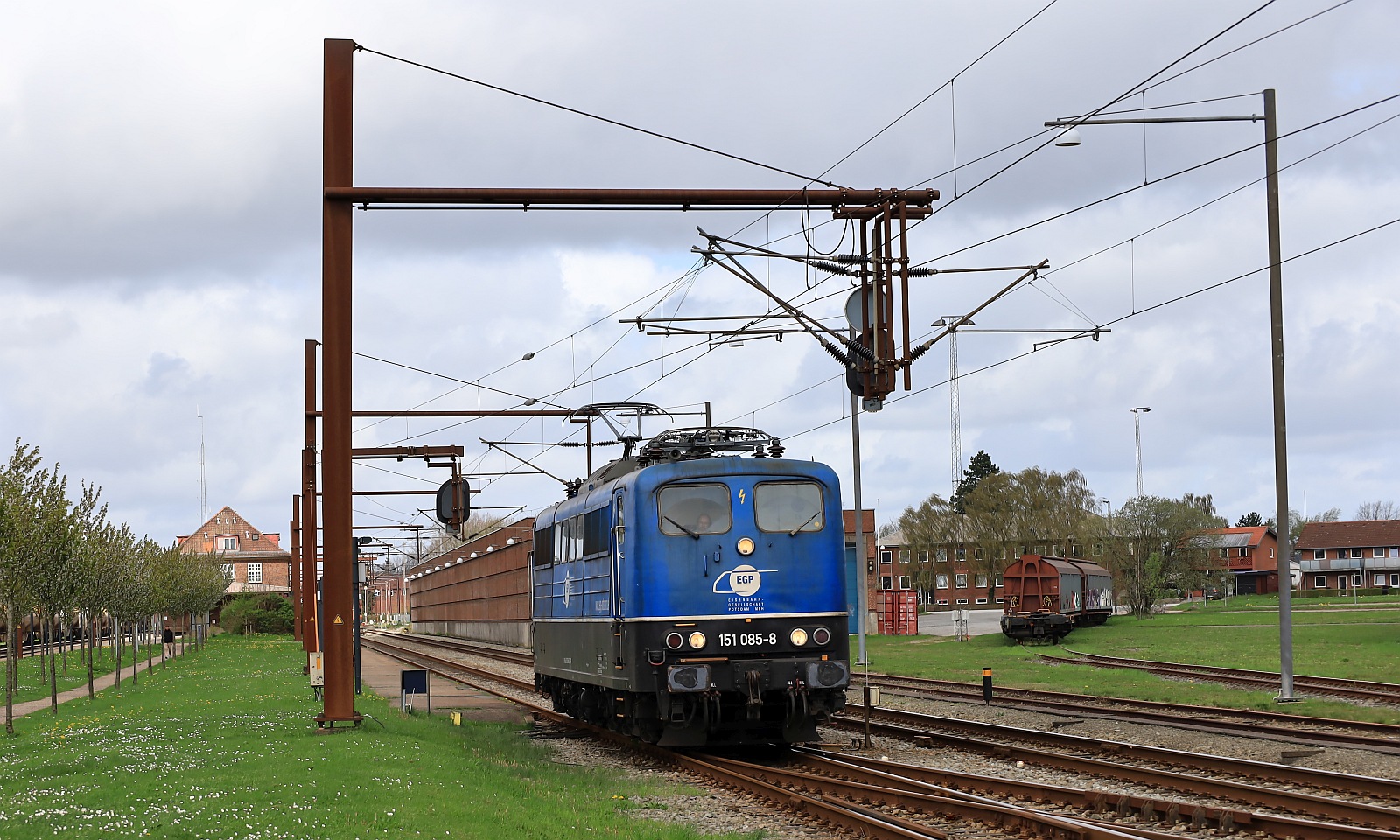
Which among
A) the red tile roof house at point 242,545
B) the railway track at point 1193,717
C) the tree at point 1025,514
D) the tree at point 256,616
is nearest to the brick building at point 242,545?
the red tile roof house at point 242,545

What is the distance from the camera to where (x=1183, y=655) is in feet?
118

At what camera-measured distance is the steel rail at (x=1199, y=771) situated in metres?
11.5

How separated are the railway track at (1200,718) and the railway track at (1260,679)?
9.88ft

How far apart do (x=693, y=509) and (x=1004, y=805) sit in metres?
6.37

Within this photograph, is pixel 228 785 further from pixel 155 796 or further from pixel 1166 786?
pixel 1166 786

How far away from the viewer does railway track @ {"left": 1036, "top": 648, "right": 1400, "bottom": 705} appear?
23445 mm

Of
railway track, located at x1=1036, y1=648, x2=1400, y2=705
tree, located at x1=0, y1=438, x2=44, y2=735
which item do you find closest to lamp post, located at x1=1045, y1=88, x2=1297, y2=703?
railway track, located at x1=1036, y1=648, x2=1400, y2=705

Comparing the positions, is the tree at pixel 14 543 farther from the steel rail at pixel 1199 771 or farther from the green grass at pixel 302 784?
the steel rail at pixel 1199 771

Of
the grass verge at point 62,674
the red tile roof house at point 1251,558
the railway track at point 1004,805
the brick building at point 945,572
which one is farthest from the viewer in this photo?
the red tile roof house at point 1251,558

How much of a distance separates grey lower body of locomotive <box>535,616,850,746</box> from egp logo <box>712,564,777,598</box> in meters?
0.39

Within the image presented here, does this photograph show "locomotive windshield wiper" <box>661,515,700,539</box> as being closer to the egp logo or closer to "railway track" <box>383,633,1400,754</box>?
the egp logo

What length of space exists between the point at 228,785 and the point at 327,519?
4575mm

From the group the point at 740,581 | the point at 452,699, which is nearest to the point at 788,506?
the point at 740,581

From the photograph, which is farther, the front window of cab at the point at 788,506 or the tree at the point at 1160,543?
the tree at the point at 1160,543
